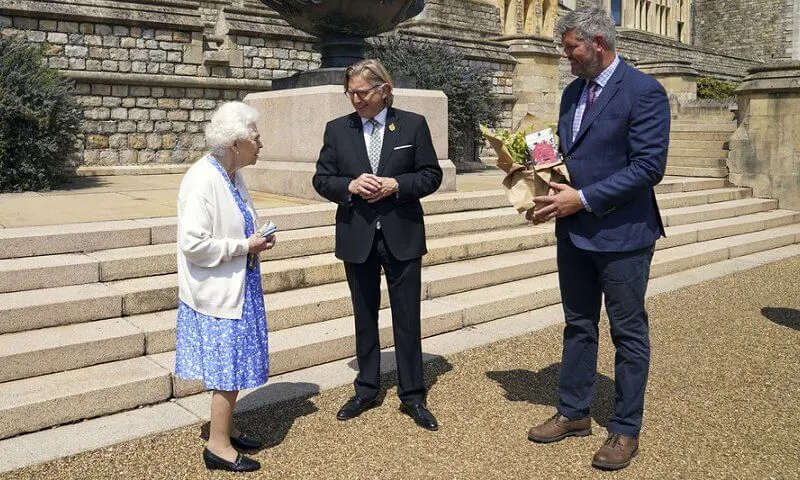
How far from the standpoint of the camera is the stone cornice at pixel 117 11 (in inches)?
428

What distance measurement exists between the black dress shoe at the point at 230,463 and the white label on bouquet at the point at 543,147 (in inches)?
72.5

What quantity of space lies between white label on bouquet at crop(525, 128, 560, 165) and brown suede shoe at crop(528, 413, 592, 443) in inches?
50.2

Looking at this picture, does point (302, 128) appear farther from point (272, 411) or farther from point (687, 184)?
point (687, 184)

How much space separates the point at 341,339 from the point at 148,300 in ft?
4.02

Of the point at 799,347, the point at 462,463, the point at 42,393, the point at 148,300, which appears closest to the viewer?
the point at 462,463

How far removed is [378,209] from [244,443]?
1278mm

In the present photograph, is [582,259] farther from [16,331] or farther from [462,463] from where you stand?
[16,331]

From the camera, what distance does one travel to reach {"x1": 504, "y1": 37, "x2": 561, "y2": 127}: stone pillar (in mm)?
17781

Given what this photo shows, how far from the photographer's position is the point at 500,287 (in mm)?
6355

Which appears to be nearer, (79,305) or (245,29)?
(79,305)

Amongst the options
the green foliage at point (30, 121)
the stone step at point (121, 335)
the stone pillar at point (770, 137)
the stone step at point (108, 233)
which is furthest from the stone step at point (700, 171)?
the green foliage at point (30, 121)

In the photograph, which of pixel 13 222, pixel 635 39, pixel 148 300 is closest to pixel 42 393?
pixel 148 300

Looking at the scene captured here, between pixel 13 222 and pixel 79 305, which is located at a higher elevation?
pixel 13 222

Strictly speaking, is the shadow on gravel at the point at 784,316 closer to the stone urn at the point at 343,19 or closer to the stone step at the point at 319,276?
the stone step at the point at 319,276
